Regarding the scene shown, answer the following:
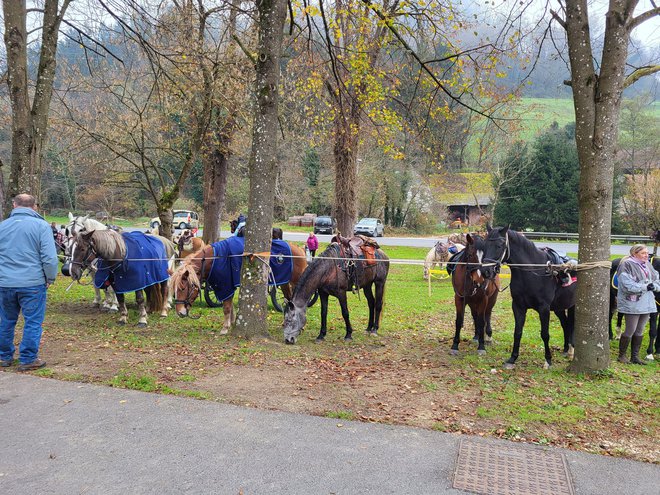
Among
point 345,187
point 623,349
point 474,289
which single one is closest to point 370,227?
point 345,187

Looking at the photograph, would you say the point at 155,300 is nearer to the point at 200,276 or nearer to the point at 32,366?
the point at 200,276

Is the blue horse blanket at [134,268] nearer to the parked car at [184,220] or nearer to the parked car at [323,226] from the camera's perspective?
the parked car at [184,220]

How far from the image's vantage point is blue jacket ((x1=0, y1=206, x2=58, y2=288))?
19.2 feet

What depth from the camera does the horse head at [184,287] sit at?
27.5ft

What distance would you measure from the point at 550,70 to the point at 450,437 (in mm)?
6665

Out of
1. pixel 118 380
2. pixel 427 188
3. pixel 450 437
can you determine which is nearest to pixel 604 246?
pixel 450 437

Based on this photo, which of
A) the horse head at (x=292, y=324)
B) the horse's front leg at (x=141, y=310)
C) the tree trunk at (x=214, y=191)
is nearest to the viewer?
the horse head at (x=292, y=324)

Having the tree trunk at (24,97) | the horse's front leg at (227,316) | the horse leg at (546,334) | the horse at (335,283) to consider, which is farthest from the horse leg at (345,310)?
the tree trunk at (24,97)

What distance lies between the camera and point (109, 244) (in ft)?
29.1

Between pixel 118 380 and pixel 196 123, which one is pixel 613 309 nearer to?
pixel 118 380

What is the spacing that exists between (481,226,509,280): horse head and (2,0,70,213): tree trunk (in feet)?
28.8

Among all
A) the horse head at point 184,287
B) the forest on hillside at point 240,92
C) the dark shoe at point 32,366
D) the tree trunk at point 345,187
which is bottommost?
the dark shoe at point 32,366

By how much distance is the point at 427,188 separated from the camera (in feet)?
140

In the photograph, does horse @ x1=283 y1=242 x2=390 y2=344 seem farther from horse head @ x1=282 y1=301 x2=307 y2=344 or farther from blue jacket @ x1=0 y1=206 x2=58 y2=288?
blue jacket @ x1=0 y1=206 x2=58 y2=288
